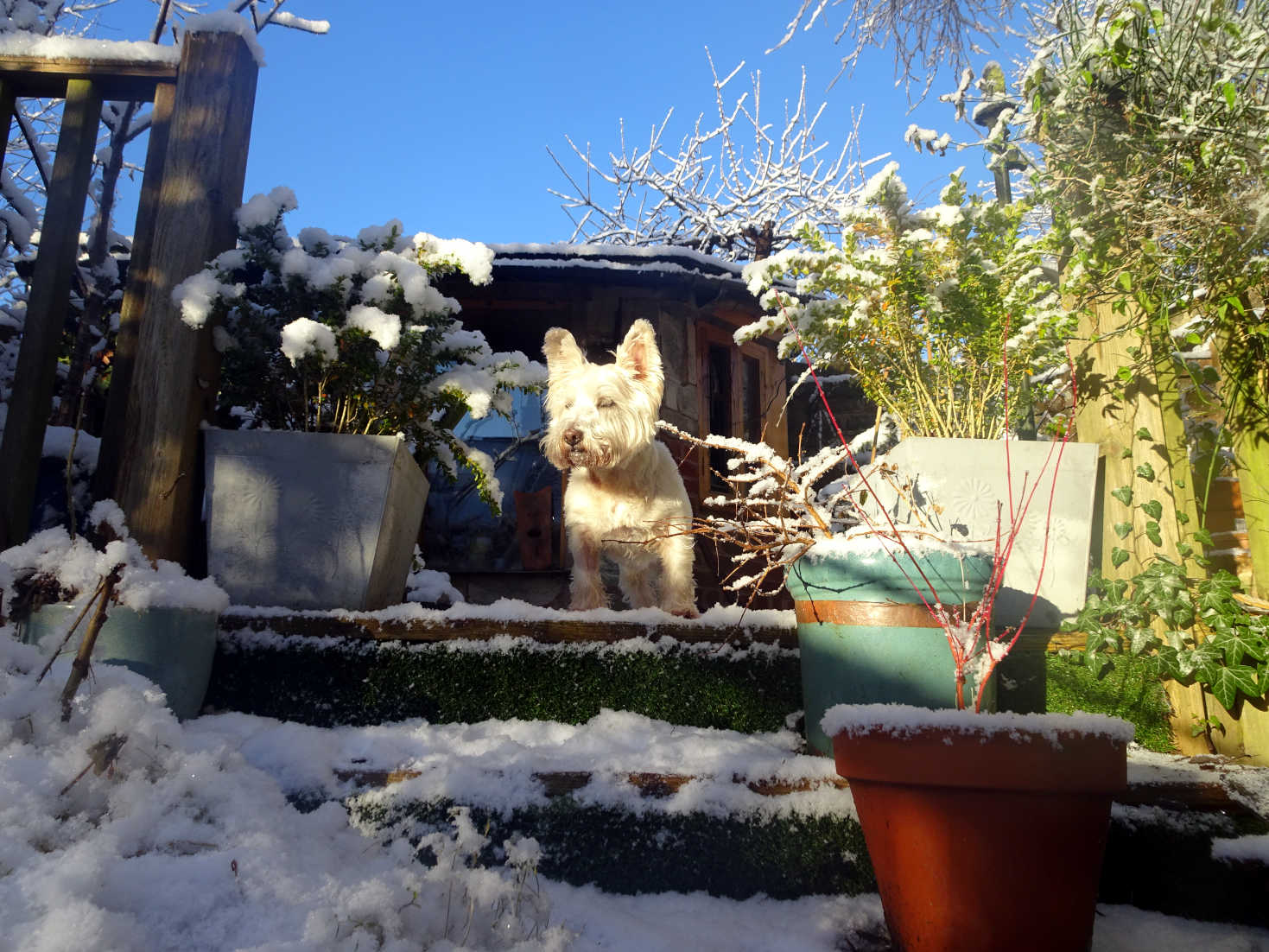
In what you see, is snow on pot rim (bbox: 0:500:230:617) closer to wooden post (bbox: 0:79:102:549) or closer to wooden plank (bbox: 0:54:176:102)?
wooden post (bbox: 0:79:102:549)

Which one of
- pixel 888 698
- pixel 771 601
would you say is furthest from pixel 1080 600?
pixel 771 601

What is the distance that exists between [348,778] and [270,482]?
3.53 feet

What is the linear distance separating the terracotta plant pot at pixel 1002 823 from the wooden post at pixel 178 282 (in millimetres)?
2242

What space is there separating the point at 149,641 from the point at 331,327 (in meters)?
1.12

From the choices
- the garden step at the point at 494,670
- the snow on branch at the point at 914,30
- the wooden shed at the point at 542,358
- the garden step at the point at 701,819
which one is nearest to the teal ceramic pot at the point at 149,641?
the garden step at the point at 494,670

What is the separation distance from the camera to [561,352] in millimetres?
3334

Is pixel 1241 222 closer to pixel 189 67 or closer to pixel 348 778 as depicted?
pixel 348 778

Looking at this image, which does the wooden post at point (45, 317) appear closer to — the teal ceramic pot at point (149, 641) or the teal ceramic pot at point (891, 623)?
the teal ceramic pot at point (149, 641)

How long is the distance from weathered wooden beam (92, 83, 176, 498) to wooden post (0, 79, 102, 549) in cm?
16

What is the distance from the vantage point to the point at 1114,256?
8.69ft

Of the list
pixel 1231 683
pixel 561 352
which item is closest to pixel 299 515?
pixel 561 352

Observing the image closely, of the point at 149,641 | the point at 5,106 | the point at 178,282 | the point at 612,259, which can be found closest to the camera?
the point at 149,641

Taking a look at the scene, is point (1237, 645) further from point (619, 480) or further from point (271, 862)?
point (271, 862)

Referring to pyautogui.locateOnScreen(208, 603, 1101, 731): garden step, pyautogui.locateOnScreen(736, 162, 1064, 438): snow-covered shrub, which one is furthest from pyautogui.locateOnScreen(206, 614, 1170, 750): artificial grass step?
pyautogui.locateOnScreen(736, 162, 1064, 438): snow-covered shrub
